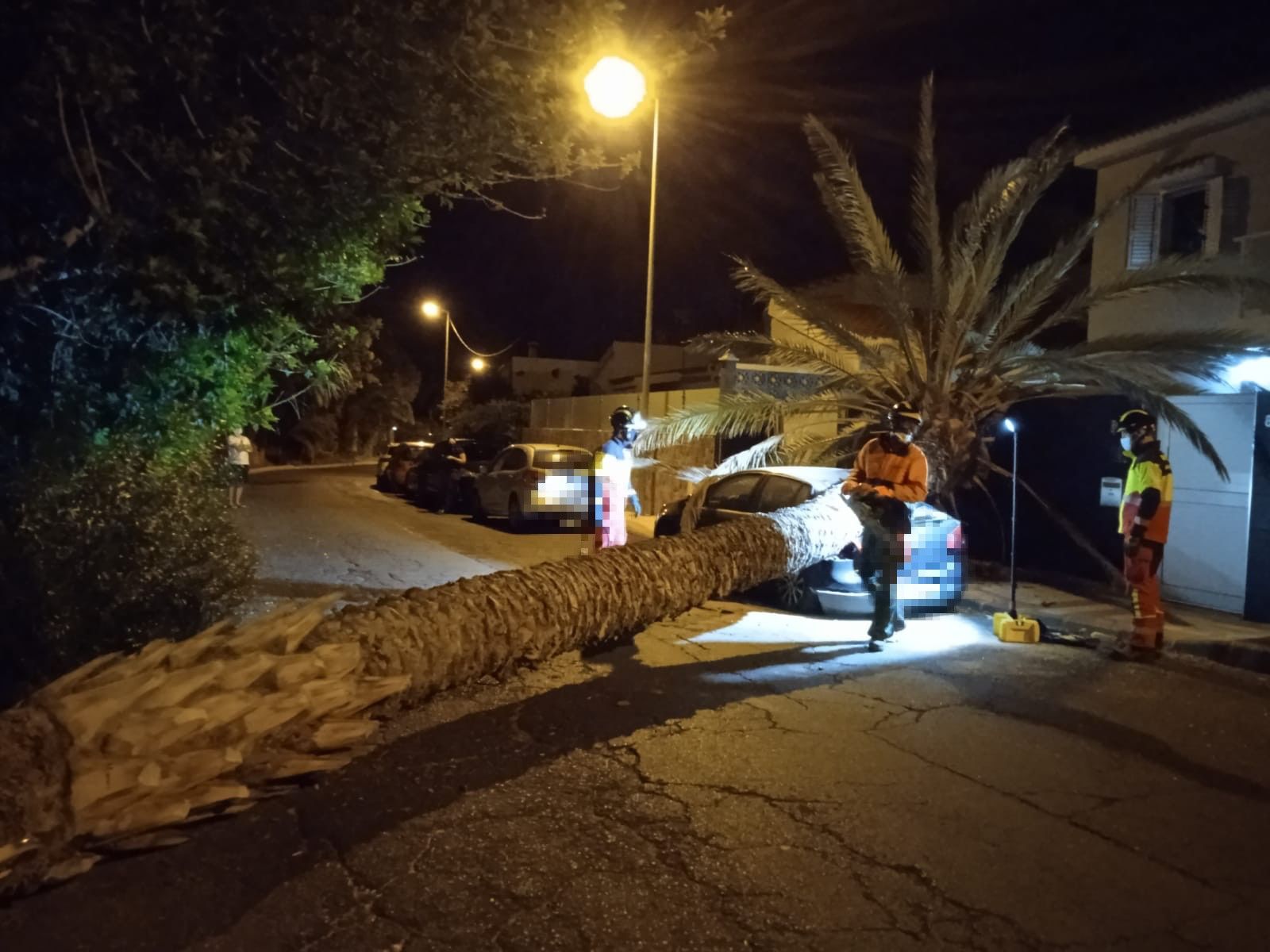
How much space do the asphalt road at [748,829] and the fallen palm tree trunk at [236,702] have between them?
196 millimetres

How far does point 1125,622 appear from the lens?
31.5ft

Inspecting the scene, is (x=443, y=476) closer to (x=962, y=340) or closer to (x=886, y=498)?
(x=962, y=340)

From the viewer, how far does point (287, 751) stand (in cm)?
480

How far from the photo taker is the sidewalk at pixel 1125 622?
8.54 m

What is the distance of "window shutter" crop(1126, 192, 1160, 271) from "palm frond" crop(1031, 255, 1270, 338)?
4.93 ft

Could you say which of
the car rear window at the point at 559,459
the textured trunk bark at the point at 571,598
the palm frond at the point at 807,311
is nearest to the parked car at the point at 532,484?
the car rear window at the point at 559,459

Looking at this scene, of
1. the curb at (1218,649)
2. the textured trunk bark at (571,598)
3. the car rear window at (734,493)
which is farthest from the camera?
the car rear window at (734,493)

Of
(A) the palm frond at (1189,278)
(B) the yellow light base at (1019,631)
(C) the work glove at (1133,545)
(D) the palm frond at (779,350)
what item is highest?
(A) the palm frond at (1189,278)

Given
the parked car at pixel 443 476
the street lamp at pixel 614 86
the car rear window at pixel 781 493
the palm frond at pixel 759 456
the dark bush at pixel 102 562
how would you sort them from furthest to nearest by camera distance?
the parked car at pixel 443 476
the palm frond at pixel 759 456
the car rear window at pixel 781 493
the street lamp at pixel 614 86
the dark bush at pixel 102 562

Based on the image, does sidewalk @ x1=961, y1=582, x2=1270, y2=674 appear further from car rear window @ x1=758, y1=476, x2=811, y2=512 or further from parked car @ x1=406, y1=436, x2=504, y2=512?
parked car @ x1=406, y1=436, x2=504, y2=512

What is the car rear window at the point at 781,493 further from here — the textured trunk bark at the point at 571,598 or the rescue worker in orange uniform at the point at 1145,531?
the rescue worker in orange uniform at the point at 1145,531

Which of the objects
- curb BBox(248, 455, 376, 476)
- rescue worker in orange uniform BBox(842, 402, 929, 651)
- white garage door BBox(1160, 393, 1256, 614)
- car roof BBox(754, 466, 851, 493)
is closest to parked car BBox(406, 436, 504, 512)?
car roof BBox(754, 466, 851, 493)

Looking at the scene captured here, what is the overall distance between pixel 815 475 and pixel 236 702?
21.0 ft

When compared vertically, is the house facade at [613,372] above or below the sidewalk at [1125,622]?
above
